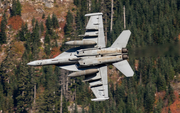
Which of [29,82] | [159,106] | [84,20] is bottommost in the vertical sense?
[159,106]

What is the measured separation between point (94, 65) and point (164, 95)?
7518 cm

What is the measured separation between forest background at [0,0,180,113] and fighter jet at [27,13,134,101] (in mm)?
56190

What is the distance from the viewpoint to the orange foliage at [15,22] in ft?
445

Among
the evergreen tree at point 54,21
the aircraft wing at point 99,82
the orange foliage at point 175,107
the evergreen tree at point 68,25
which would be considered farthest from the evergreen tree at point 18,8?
the aircraft wing at point 99,82

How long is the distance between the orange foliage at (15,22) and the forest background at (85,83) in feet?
4.90

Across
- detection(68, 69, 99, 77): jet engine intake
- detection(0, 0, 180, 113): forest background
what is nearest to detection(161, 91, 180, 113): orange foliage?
detection(0, 0, 180, 113): forest background

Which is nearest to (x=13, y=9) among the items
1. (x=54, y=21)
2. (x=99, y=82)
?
(x=54, y=21)

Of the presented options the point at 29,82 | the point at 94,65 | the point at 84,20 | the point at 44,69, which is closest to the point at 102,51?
the point at 94,65

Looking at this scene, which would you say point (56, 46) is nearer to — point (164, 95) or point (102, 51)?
point (164, 95)

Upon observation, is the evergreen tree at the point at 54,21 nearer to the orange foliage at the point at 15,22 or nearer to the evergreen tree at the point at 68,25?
the evergreen tree at the point at 68,25

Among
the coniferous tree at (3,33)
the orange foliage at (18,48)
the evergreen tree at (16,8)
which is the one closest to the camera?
the orange foliage at (18,48)

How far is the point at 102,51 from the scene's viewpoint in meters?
54.2

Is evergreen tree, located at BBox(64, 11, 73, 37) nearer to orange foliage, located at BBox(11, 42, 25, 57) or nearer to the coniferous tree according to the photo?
orange foliage, located at BBox(11, 42, 25, 57)

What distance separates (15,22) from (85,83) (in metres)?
37.9
